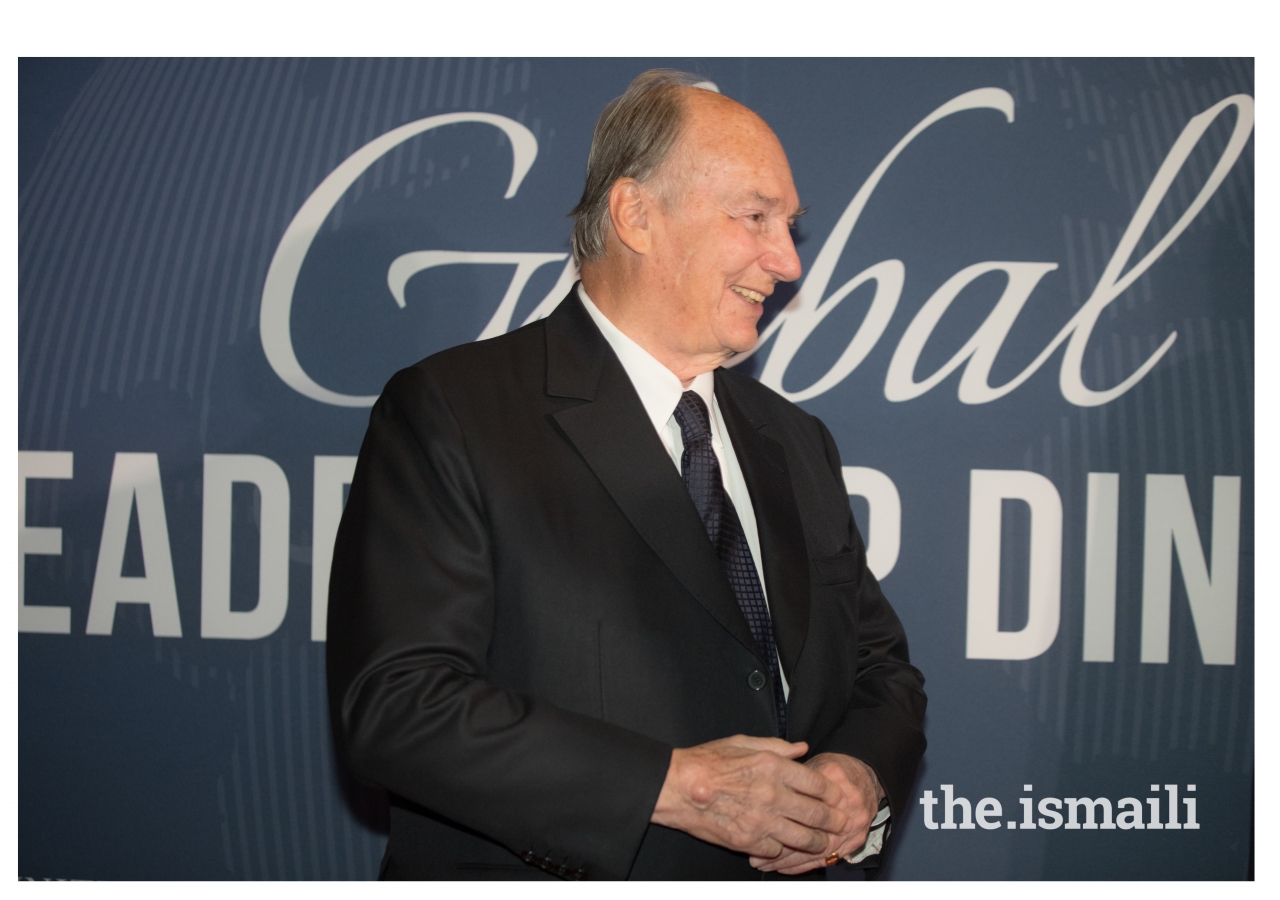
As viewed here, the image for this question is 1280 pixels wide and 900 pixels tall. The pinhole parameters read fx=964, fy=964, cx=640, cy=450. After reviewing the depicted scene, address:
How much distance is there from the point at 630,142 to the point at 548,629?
0.87 metres

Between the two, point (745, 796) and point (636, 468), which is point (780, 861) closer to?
point (745, 796)

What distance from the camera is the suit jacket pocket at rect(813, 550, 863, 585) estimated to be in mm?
1666

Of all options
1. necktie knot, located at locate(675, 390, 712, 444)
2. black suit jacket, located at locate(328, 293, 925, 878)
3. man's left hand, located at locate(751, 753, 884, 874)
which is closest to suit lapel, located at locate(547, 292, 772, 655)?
black suit jacket, located at locate(328, 293, 925, 878)

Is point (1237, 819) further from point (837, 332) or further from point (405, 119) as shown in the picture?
point (405, 119)

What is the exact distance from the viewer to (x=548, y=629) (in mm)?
1372

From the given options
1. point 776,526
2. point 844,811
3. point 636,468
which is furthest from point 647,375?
point 844,811

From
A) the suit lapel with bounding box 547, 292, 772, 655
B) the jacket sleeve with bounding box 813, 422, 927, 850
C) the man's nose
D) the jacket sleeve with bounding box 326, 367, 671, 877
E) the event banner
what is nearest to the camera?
the jacket sleeve with bounding box 326, 367, 671, 877

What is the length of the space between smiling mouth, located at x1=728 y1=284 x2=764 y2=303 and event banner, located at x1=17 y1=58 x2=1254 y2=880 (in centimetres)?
86

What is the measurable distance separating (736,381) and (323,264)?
1.28 metres

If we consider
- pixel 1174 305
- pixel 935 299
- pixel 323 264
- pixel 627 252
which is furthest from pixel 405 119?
pixel 1174 305

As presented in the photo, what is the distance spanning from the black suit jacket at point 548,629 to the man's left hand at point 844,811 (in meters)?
0.05

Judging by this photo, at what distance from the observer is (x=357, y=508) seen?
4.55 feet

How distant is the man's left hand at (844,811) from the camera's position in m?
1.43

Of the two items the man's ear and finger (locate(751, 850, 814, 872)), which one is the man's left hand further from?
the man's ear
